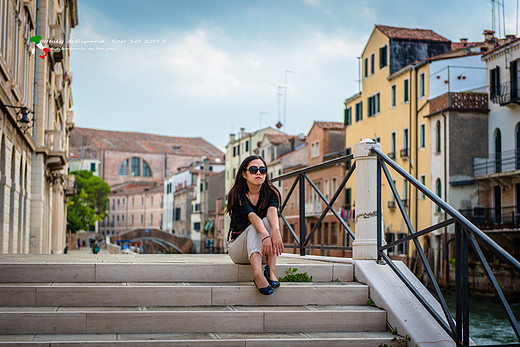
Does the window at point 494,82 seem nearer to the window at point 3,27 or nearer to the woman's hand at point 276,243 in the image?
the window at point 3,27

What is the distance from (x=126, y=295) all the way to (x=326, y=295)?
1.57 metres

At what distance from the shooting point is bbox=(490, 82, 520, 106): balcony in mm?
31672

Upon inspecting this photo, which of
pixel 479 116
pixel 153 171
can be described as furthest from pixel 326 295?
pixel 153 171

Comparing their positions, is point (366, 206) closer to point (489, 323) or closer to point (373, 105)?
point (489, 323)

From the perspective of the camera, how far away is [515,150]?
105 ft

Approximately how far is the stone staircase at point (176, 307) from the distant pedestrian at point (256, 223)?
0.14 m

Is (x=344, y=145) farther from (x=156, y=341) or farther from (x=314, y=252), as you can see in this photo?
(x=156, y=341)

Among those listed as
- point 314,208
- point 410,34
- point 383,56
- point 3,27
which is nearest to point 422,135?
point 383,56

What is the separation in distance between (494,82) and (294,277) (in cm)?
2980

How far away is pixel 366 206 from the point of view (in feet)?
22.4

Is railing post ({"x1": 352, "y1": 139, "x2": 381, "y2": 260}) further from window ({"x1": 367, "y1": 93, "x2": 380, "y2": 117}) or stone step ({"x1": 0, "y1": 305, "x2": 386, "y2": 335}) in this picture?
window ({"x1": 367, "y1": 93, "x2": 380, "y2": 117})

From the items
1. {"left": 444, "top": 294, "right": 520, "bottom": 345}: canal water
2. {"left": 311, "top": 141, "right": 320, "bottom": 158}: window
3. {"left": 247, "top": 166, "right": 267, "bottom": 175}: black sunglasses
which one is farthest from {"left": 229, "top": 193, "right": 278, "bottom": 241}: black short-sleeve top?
{"left": 311, "top": 141, "right": 320, "bottom": 158}: window

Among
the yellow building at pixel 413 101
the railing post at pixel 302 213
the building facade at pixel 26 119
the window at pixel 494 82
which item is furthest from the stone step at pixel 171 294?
the window at pixel 494 82

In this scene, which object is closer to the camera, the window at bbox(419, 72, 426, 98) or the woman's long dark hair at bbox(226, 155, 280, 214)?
the woman's long dark hair at bbox(226, 155, 280, 214)
